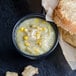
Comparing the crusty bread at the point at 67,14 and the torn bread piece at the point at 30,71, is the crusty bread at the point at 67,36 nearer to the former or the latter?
the crusty bread at the point at 67,14

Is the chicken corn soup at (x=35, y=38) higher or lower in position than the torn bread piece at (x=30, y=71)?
higher

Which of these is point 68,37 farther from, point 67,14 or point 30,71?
point 30,71

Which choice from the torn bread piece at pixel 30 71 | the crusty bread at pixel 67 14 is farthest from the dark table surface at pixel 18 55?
the crusty bread at pixel 67 14

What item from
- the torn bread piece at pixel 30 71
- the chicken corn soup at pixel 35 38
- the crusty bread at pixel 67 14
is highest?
the crusty bread at pixel 67 14

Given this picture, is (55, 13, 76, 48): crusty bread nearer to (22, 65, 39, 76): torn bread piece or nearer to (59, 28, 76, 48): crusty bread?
(59, 28, 76, 48): crusty bread

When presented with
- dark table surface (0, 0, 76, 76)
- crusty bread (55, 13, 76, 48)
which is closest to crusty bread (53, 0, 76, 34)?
crusty bread (55, 13, 76, 48)

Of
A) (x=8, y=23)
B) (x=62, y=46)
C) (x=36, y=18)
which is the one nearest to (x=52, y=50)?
(x=62, y=46)

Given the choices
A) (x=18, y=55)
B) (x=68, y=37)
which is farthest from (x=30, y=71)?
(x=68, y=37)
